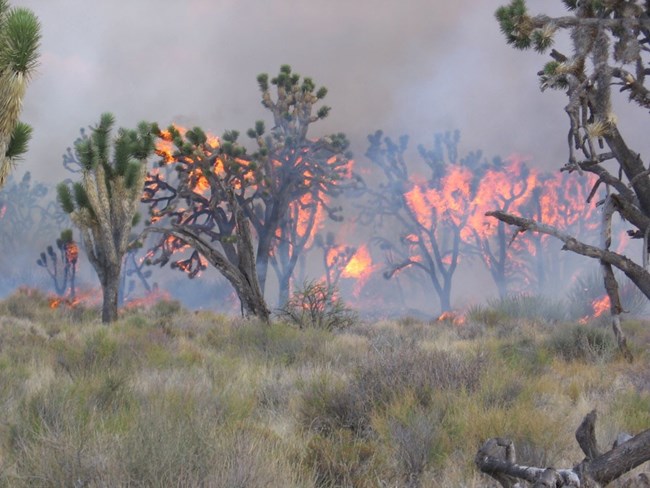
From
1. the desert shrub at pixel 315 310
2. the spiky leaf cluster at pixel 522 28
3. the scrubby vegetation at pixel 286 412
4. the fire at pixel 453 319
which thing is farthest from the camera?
the fire at pixel 453 319

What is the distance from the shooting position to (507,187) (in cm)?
4619

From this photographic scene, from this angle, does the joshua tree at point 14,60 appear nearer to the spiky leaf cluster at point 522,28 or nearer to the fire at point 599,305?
the spiky leaf cluster at point 522,28

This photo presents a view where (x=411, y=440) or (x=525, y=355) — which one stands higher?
(x=525, y=355)

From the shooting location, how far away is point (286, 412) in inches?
228

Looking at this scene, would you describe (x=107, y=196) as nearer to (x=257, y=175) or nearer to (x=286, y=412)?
(x=257, y=175)

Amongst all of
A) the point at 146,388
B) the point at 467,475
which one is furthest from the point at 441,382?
the point at 146,388

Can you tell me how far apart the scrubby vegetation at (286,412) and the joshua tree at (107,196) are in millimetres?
5367

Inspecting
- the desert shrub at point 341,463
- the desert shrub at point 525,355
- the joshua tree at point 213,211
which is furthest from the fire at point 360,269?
the desert shrub at point 341,463

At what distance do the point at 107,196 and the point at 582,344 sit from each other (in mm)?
12146

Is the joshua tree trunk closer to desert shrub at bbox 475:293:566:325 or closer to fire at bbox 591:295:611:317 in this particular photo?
Result: desert shrub at bbox 475:293:566:325

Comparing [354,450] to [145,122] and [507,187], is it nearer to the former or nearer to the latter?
[145,122]

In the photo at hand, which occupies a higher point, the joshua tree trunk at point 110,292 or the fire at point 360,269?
the fire at point 360,269

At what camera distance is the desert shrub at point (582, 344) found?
33.0 feet

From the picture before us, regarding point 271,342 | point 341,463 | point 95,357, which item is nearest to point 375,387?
point 341,463
